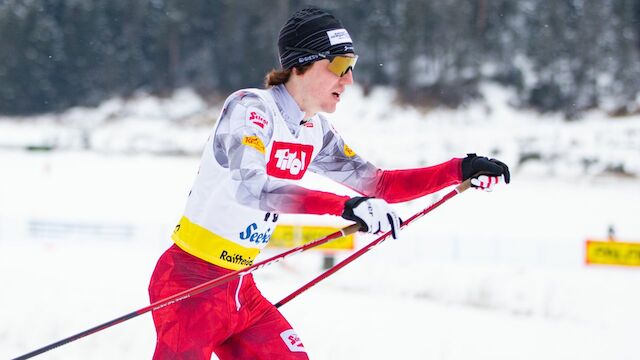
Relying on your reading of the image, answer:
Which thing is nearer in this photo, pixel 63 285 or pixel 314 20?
pixel 314 20

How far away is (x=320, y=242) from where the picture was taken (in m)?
2.91

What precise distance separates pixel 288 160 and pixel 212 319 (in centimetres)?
65

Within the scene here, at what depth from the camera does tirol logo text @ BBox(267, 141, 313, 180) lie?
2.93m

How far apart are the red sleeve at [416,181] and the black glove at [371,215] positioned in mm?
799

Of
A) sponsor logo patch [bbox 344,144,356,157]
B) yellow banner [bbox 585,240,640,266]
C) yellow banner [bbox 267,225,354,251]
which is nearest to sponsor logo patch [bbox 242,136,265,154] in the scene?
sponsor logo patch [bbox 344,144,356,157]

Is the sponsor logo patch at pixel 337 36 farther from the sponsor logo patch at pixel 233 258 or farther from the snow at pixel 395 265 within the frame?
the snow at pixel 395 265

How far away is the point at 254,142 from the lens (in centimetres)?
273

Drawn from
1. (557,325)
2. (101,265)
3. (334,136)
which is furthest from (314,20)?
(101,265)

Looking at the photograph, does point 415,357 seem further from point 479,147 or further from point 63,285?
point 479,147

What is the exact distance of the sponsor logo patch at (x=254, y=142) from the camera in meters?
2.72

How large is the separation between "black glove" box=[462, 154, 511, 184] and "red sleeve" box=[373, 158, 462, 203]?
0.11ft

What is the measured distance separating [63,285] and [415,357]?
160 inches

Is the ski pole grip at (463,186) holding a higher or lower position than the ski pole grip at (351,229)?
higher

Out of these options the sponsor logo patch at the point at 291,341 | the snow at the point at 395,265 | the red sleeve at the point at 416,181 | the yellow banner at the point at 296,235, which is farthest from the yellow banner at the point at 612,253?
the sponsor logo patch at the point at 291,341
